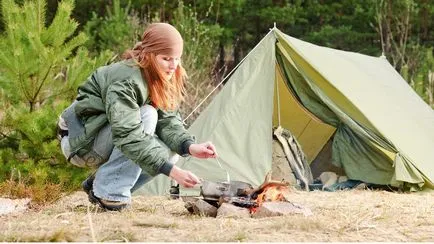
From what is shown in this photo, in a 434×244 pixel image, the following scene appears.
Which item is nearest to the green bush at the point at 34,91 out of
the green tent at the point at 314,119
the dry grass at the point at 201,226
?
the green tent at the point at 314,119

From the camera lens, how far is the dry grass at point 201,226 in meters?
2.86

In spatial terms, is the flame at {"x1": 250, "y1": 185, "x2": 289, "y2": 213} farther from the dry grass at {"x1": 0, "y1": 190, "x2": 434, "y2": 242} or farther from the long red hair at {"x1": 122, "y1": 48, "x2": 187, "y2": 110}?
the long red hair at {"x1": 122, "y1": 48, "x2": 187, "y2": 110}

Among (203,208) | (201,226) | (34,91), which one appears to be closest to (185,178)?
(201,226)

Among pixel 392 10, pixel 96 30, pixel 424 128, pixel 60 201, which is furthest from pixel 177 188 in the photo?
pixel 392 10

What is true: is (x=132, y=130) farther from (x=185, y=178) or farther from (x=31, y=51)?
(x=31, y=51)

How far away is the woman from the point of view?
3359 mm

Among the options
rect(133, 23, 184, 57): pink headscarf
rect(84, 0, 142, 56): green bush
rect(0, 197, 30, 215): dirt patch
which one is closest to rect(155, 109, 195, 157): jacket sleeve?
rect(133, 23, 184, 57): pink headscarf

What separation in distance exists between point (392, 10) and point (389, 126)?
9.61m

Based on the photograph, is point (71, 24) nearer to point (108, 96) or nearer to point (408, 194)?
point (108, 96)

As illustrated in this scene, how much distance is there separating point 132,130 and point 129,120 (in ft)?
0.16

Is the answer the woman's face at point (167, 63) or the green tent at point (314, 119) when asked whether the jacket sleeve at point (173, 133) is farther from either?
the green tent at point (314, 119)

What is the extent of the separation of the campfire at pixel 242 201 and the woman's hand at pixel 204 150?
0.25 meters

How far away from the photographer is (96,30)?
1420 centimetres

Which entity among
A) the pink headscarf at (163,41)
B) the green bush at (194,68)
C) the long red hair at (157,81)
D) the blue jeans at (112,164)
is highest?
the pink headscarf at (163,41)
